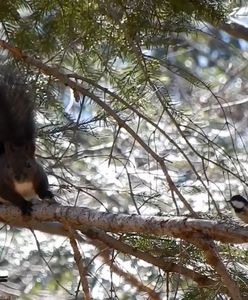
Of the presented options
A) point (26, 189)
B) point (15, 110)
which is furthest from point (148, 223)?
point (26, 189)

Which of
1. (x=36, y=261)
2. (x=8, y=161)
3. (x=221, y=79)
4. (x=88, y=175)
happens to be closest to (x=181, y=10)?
(x=8, y=161)

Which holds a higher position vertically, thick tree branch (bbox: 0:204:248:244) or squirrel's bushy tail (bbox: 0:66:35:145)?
squirrel's bushy tail (bbox: 0:66:35:145)

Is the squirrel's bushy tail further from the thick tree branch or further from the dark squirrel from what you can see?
the thick tree branch

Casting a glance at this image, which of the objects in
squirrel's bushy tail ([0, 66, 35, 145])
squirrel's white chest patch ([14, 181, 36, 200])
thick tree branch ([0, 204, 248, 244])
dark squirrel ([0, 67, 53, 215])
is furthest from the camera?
squirrel's white chest patch ([14, 181, 36, 200])

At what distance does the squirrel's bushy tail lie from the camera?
2020 millimetres

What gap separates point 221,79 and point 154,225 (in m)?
3.09

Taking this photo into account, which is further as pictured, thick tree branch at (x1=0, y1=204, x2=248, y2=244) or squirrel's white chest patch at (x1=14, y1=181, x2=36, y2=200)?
squirrel's white chest patch at (x1=14, y1=181, x2=36, y2=200)

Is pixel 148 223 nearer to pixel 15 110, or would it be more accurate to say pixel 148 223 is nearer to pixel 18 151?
pixel 15 110

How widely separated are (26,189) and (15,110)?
0.97 ft

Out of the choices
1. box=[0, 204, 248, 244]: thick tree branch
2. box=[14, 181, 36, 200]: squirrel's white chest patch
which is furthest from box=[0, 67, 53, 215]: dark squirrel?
box=[0, 204, 248, 244]: thick tree branch

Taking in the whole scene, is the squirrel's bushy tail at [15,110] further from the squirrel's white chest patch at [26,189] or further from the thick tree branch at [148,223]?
the thick tree branch at [148,223]

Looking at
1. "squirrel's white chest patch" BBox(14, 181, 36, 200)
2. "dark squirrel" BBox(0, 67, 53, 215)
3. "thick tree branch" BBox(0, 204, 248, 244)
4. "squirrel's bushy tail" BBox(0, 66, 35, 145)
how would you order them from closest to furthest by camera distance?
1. "thick tree branch" BBox(0, 204, 248, 244)
2. "squirrel's bushy tail" BBox(0, 66, 35, 145)
3. "dark squirrel" BBox(0, 67, 53, 215)
4. "squirrel's white chest patch" BBox(14, 181, 36, 200)

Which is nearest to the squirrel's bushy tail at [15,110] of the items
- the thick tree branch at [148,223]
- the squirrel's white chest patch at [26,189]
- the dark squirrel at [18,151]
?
the dark squirrel at [18,151]

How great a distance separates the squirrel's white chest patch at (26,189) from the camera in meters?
2.33
